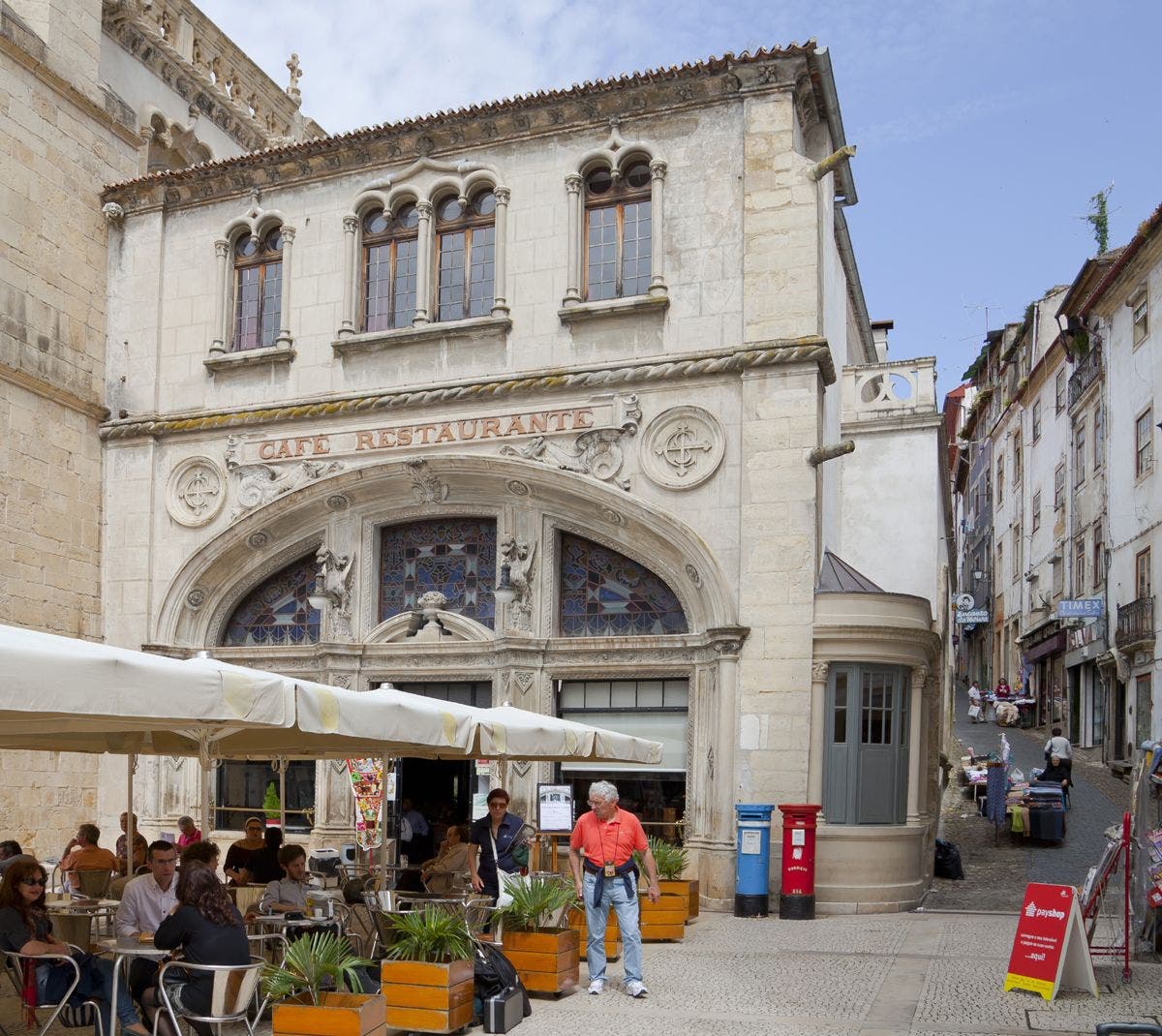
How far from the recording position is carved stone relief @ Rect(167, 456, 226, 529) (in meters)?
20.1

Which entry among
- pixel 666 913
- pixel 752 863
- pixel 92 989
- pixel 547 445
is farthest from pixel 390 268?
pixel 92 989

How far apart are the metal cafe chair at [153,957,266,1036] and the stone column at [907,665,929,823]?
1095 cm

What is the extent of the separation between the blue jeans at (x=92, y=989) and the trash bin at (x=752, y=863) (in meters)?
8.62

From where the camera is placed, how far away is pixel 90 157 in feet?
69.5

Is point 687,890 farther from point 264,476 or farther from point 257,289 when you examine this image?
point 257,289

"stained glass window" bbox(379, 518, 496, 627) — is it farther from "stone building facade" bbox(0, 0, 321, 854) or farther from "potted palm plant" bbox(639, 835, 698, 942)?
"potted palm plant" bbox(639, 835, 698, 942)

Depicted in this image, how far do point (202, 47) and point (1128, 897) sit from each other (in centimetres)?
2129

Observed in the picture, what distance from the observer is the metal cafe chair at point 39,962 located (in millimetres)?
7848

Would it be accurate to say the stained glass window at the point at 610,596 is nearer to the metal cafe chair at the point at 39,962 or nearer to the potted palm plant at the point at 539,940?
the potted palm plant at the point at 539,940

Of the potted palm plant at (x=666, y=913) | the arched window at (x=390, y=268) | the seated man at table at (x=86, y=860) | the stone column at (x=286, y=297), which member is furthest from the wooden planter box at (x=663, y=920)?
the stone column at (x=286, y=297)

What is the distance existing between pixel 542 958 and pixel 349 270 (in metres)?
12.3

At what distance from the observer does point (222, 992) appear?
24.1ft

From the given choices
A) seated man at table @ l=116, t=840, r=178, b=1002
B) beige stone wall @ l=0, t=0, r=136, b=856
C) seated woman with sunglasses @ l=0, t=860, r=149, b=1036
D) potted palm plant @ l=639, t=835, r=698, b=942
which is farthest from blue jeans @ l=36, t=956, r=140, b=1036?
beige stone wall @ l=0, t=0, r=136, b=856

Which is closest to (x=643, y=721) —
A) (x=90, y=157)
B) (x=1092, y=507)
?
(x=90, y=157)
